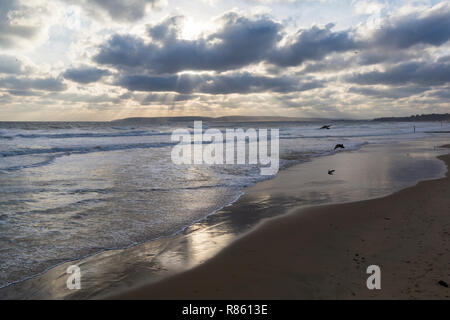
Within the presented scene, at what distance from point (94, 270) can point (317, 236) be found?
350cm

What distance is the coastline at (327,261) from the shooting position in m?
3.27

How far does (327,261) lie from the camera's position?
155 inches

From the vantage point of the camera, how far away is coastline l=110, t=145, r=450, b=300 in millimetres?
3266
